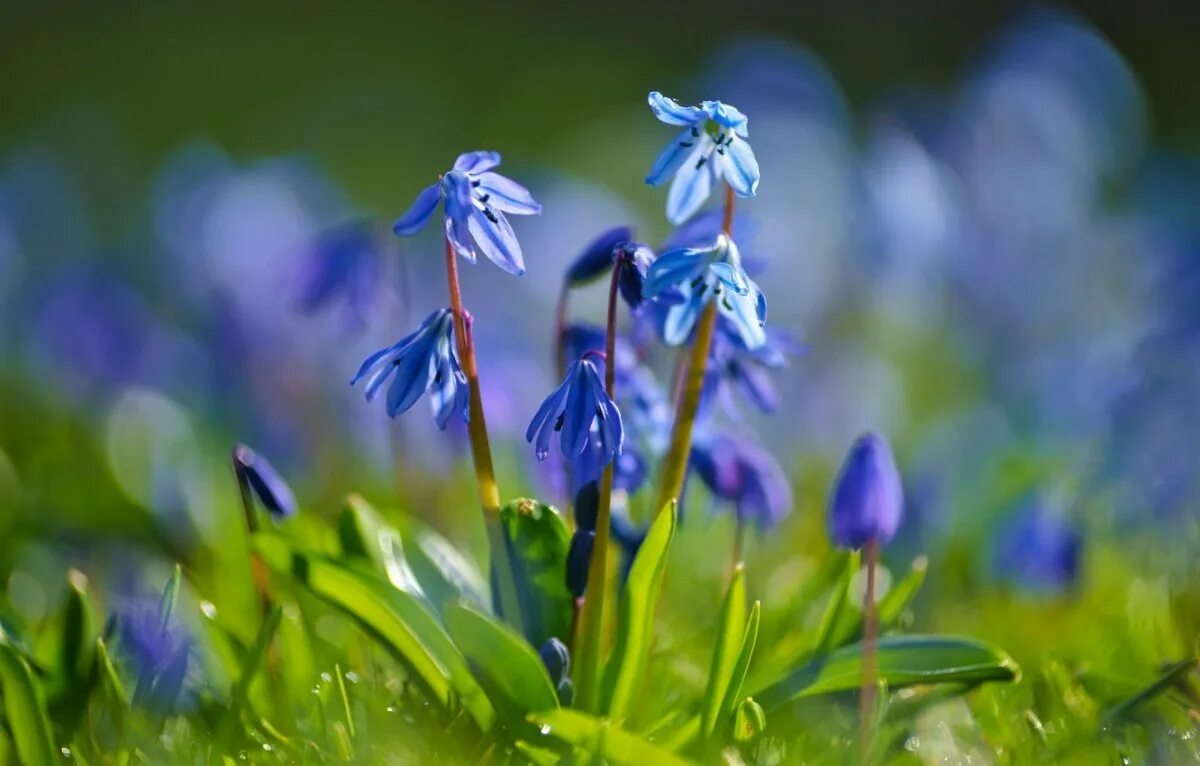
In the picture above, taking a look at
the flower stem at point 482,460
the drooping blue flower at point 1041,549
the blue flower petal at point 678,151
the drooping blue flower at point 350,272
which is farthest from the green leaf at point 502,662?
the drooping blue flower at point 1041,549

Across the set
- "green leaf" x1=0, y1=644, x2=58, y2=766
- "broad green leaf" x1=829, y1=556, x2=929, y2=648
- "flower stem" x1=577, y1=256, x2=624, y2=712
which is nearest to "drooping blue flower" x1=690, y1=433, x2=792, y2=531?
"broad green leaf" x1=829, y1=556, x2=929, y2=648

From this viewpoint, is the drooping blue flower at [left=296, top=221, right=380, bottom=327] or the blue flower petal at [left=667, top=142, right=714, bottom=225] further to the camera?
the drooping blue flower at [left=296, top=221, right=380, bottom=327]

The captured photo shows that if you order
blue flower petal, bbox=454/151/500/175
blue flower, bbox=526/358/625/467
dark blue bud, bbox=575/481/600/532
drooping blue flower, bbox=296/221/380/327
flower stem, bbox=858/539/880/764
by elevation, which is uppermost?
blue flower petal, bbox=454/151/500/175

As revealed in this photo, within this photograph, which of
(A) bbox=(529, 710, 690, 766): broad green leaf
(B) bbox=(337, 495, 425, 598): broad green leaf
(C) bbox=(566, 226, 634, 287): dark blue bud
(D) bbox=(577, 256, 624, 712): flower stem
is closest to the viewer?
(A) bbox=(529, 710, 690, 766): broad green leaf

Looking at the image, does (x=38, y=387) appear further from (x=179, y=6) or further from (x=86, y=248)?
(x=179, y=6)

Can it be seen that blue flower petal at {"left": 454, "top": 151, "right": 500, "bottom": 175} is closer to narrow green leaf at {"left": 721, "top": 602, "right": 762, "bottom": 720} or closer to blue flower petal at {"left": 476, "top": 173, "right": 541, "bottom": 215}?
blue flower petal at {"left": 476, "top": 173, "right": 541, "bottom": 215}

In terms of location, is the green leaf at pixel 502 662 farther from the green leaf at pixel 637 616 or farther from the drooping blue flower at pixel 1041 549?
the drooping blue flower at pixel 1041 549

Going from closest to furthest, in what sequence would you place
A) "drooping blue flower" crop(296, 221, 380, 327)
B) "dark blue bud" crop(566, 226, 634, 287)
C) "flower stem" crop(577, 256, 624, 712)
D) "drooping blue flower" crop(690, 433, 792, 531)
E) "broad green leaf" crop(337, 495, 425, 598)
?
"flower stem" crop(577, 256, 624, 712)
"dark blue bud" crop(566, 226, 634, 287)
"broad green leaf" crop(337, 495, 425, 598)
"drooping blue flower" crop(690, 433, 792, 531)
"drooping blue flower" crop(296, 221, 380, 327)
